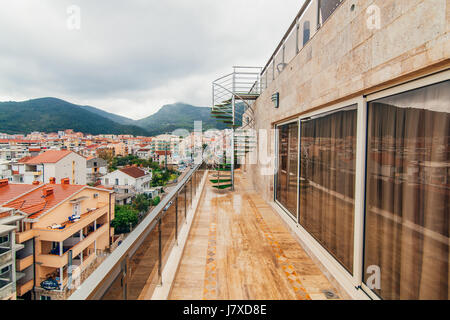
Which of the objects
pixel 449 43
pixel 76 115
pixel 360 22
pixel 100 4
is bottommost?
pixel 449 43

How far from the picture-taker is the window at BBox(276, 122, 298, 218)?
3.18 metres

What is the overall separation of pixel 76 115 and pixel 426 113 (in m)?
38.9

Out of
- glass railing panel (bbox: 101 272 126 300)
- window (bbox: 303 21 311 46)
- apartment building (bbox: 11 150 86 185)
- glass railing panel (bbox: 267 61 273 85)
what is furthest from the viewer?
apartment building (bbox: 11 150 86 185)

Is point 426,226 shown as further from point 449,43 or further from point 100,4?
point 100,4

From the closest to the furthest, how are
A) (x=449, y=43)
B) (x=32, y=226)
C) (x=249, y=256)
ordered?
(x=449, y=43), (x=249, y=256), (x=32, y=226)

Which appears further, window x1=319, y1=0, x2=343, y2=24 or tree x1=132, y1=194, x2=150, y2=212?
tree x1=132, y1=194, x2=150, y2=212

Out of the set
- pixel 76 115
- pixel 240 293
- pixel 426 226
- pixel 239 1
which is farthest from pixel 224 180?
pixel 76 115

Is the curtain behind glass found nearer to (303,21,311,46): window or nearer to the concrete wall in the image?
the concrete wall

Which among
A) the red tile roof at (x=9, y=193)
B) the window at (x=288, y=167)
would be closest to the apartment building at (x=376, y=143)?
the window at (x=288, y=167)

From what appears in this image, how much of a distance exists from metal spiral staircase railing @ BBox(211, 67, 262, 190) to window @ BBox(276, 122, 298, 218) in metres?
1.88

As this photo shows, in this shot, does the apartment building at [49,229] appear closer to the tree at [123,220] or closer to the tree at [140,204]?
the tree at [123,220]

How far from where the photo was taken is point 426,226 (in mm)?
1110

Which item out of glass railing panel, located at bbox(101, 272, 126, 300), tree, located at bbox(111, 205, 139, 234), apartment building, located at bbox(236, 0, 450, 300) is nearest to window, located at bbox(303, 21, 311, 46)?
apartment building, located at bbox(236, 0, 450, 300)

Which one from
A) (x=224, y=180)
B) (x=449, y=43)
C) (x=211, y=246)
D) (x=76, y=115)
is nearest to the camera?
(x=449, y=43)
